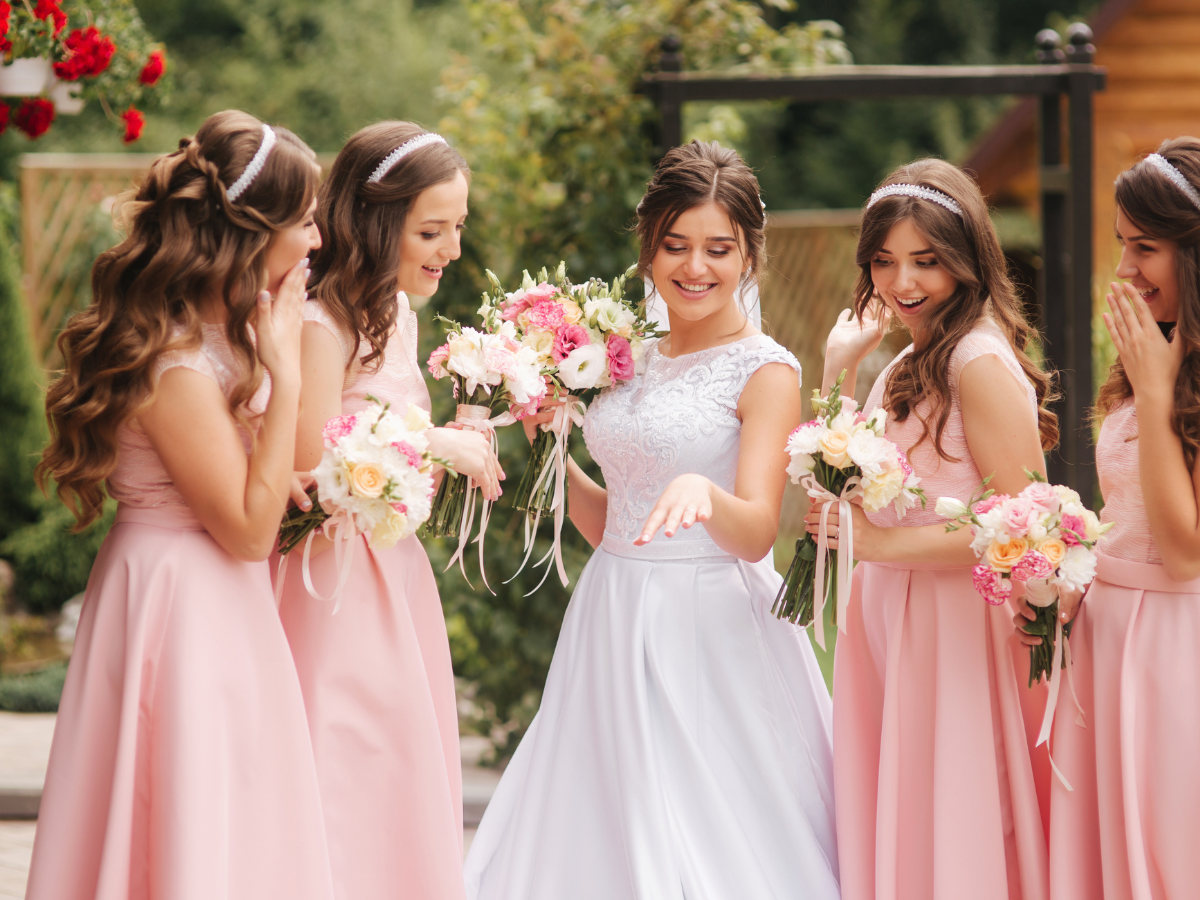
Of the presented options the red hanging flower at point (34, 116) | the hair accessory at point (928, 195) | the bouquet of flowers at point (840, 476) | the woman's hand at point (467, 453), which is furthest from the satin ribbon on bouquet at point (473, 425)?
the red hanging flower at point (34, 116)

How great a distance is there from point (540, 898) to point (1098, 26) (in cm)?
873

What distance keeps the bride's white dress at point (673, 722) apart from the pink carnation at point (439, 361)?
0.47 meters

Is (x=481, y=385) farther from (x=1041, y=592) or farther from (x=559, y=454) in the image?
(x=1041, y=592)

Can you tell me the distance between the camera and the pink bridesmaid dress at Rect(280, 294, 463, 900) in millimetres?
2949

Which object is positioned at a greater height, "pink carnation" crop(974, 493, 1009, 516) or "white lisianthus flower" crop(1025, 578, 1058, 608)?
"pink carnation" crop(974, 493, 1009, 516)

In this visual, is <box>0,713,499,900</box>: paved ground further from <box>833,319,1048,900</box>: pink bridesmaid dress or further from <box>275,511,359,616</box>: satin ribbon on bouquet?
<box>833,319,1048,900</box>: pink bridesmaid dress

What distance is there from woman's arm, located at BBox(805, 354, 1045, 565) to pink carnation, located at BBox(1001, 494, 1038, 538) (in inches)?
7.0

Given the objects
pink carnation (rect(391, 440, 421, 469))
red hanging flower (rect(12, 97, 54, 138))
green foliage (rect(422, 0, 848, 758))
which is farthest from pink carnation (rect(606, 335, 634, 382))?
red hanging flower (rect(12, 97, 54, 138))

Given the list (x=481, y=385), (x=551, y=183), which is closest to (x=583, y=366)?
(x=481, y=385)

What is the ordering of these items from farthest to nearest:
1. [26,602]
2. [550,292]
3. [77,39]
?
[26,602], [77,39], [550,292]

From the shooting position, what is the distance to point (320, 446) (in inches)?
114

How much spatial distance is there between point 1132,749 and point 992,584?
51 cm

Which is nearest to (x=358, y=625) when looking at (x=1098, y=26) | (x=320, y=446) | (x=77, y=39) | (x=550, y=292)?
(x=320, y=446)

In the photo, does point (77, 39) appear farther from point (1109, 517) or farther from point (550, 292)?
point (1109, 517)
